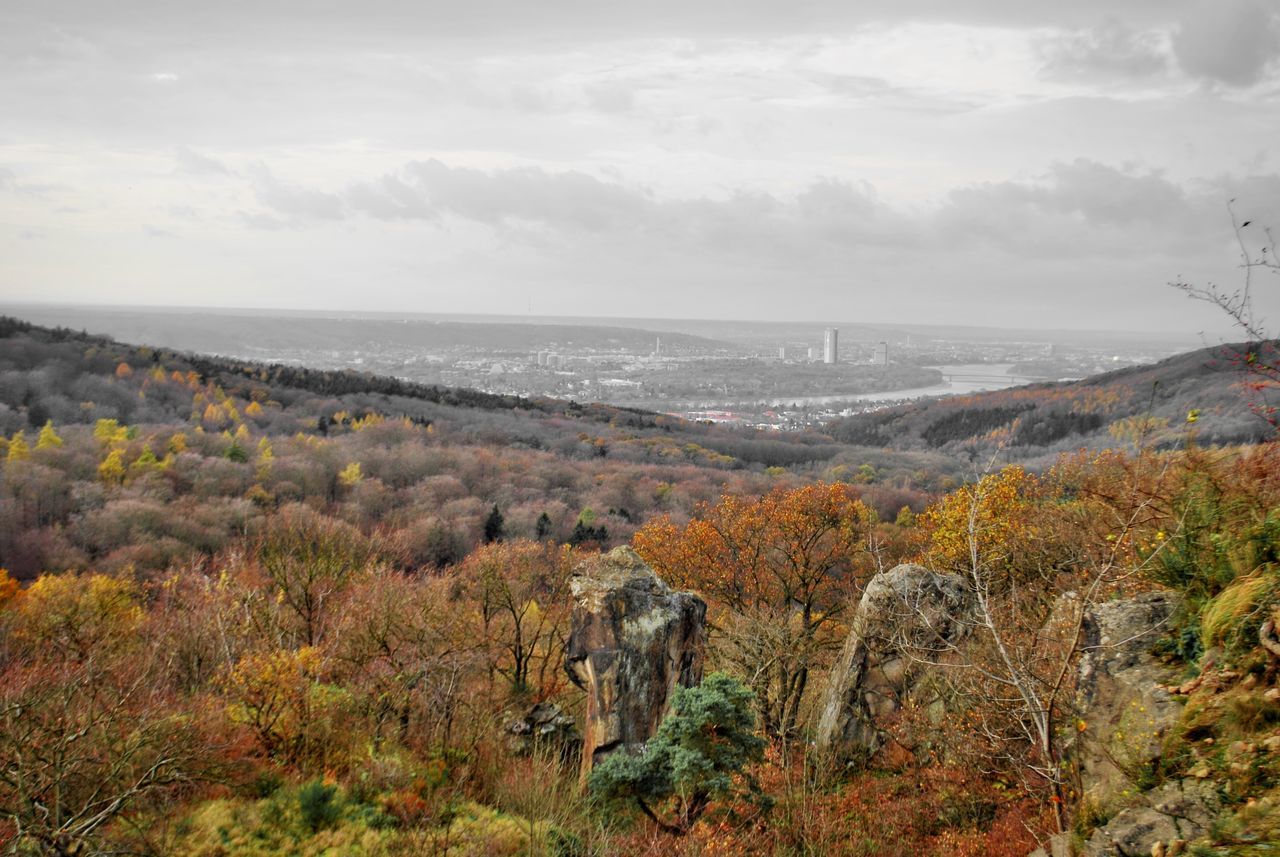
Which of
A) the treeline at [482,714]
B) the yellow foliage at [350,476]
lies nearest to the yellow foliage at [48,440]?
the yellow foliage at [350,476]

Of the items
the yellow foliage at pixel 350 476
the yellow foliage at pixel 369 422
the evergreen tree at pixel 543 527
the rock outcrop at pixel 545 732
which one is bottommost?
the evergreen tree at pixel 543 527

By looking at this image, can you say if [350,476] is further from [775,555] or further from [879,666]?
[879,666]

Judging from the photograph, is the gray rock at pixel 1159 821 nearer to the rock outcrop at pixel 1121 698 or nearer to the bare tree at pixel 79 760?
the rock outcrop at pixel 1121 698

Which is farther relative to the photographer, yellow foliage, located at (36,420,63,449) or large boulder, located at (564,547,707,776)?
yellow foliage, located at (36,420,63,449)

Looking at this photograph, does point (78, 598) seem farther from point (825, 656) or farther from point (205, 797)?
point (825, 656)

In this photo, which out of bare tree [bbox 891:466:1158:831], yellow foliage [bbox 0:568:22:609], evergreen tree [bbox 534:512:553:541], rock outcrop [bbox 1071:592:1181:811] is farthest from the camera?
evergreen tree [bbox 534:512:553:541]

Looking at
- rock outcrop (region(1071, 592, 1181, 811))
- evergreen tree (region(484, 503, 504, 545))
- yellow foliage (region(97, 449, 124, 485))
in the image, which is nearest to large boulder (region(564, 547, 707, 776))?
rock outcrop (region(1071, 592, 1181, 811))

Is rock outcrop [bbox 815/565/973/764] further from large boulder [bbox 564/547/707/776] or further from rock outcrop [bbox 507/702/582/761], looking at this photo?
rock outcrop [bbox 507/702/582/761]
